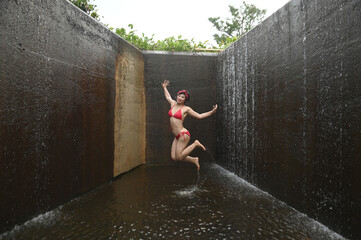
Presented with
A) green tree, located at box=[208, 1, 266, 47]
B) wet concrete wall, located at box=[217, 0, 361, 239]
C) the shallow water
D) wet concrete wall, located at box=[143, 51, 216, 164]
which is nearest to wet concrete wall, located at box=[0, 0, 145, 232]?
the shallow water

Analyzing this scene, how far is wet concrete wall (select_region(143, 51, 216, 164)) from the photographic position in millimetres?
7465

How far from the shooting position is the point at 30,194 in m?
3.20

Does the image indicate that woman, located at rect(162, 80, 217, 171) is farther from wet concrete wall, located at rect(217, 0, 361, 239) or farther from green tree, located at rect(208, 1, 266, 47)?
green tree, located at rect(208, 1, 266, 47)

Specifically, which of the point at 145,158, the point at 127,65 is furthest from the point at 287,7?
the point at 145,158

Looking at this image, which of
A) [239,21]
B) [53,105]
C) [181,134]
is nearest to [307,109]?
[181,134]

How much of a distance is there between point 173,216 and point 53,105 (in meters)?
2.28

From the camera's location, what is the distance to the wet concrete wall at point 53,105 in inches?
115

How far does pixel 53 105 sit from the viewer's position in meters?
3.64

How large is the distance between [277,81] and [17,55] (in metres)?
3.79

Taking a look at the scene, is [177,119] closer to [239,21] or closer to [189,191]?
[189,191]

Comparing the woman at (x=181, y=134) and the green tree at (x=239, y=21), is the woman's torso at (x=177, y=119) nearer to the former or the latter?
the woman at (x=181, y=134)

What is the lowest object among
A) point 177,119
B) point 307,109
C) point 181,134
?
point 181,134

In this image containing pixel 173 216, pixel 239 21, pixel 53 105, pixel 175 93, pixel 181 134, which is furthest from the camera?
pixel 239 21

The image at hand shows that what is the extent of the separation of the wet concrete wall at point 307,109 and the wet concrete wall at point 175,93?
2090 mm
